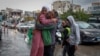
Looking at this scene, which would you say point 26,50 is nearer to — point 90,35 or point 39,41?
point 90,35

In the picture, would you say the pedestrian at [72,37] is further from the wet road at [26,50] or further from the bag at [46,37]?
the wet road at [26,50]

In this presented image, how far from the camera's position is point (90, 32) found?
21031 millimetres

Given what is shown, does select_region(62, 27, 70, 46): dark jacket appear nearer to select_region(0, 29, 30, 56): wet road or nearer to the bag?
the bag

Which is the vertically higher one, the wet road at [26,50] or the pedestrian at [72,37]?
the pedestrian at [72,37]

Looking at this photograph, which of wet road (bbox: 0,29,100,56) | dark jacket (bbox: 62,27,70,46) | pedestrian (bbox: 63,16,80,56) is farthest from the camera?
wet road (bbox: 0,29,100,56)

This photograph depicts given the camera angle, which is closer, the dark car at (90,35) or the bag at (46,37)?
the bag at (46,37)

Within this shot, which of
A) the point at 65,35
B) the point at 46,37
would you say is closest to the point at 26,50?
the point at 65,35

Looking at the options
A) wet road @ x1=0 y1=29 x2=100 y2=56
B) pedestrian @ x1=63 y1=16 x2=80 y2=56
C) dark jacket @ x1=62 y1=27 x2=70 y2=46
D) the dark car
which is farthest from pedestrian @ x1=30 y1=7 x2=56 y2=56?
the dark car

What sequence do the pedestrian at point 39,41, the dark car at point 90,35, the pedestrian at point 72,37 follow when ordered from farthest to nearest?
the dark car at point 90,35
the pedestrian at point 72,37
the pedestrian at point 39,41

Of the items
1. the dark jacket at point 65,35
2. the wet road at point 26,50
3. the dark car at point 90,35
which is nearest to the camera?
the dark jacket at point 65,35

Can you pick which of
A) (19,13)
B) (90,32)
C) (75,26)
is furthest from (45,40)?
Answer: (19,13)

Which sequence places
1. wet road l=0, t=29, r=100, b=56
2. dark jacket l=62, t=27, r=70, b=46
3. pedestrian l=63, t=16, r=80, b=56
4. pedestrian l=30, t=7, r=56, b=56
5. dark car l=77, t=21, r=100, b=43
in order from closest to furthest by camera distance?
1. pedestrian l=30, t=7, r=56, b=56
2. pedestrian l=63, t=16, r=80, b=56
3. dark jacket l=62, t=27, r=70, b=46
4. wet road l=0, t=29, r=100, b=56
5. dark car l=77, t=21, r=100, b=43

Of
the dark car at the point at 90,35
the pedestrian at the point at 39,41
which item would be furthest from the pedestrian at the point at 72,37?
the dark car at the point at 90,35

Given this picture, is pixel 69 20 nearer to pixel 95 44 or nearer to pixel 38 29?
A: pixel 38 29
